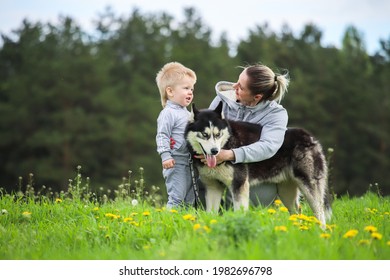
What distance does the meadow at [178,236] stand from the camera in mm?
4039

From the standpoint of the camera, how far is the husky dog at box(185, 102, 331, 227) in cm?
589

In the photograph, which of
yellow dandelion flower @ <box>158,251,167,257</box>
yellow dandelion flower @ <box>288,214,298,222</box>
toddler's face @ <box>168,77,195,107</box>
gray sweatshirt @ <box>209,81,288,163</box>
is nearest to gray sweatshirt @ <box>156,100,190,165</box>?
toddler's face @ <box>168,77,195,107</box>

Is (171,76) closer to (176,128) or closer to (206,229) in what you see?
(176,128)

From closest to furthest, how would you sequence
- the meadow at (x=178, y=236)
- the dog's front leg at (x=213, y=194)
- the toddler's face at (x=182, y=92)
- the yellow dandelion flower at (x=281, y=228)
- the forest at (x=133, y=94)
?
the meadow at (x=178, y=236), the yellow dandelion flower at (x=281, y=228), the dog's front leg at (x=213, y=194), the toddler's face at (x=182, y=92), the forest at (x=133, y=94)

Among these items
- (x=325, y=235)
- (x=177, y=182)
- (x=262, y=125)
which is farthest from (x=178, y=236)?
(x=262, y=125)

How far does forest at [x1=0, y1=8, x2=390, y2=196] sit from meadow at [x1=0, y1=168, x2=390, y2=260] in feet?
70.1

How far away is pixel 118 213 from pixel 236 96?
7.36 feet

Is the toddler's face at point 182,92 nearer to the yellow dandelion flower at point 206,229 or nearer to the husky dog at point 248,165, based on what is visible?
the husky dog at point 248,165

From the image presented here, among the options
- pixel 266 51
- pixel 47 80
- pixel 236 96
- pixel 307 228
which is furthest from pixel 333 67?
pixel 307 228

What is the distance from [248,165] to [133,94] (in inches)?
1061

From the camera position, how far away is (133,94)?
107ft

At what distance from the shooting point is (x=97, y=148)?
103 ft

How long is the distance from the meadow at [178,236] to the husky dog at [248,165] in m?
0.55

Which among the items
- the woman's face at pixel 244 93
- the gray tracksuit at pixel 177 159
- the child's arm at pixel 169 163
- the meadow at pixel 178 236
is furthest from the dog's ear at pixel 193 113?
the meadow at pixel 178 236
